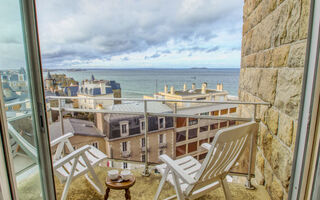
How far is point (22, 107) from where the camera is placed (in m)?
0.87

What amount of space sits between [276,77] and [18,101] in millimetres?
2002

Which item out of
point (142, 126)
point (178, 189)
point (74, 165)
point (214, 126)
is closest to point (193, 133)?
point (214, 126)

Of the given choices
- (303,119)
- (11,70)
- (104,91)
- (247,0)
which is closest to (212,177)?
(303,119)

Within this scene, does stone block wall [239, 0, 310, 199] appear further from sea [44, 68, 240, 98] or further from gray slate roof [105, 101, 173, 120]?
sea [44, 68, 240, 98]

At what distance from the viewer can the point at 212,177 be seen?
63.3 inches

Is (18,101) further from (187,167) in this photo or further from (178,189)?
(187,167)

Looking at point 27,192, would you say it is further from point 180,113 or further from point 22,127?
point 180,113

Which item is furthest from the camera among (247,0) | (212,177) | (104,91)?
(104,91)

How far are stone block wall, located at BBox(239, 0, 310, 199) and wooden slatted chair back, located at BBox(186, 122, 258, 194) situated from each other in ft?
0.98

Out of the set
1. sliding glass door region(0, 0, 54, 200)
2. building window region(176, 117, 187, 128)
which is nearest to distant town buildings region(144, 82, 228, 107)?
building window region(176, 117, 187, 128)

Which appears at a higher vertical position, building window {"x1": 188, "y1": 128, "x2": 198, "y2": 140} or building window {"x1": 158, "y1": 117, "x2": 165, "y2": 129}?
building window {"x1": 158, "y1": 117, "x2": 165, "y2": 129}

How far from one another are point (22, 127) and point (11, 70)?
0.27m

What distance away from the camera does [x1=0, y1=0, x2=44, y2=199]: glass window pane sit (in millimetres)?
756

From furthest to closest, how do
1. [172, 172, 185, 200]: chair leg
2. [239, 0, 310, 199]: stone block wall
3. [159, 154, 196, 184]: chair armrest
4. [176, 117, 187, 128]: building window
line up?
1. [176, 117, 187, 128]: building window
2. [172, 172, 185, 200]: chair leg
3. [159, 154, 196, 184]: chair armrest
4. [239, 0, 310, 199]: stone block wall
